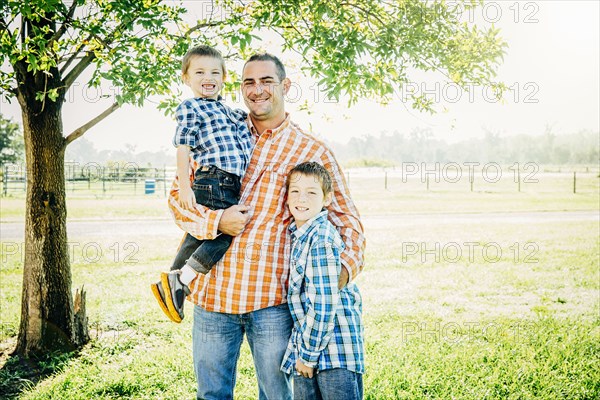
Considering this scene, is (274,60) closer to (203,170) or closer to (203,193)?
(203,170)

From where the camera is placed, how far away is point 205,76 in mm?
2939

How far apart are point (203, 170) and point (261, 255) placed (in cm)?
61

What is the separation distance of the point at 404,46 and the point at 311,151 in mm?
1976

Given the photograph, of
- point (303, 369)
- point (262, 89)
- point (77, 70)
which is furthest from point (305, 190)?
point (77, 70)

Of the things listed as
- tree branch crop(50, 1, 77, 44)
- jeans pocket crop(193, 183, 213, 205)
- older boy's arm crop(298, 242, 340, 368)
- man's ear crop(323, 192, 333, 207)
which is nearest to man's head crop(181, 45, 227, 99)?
jeans pocket crop(193, 183, 213, 205)

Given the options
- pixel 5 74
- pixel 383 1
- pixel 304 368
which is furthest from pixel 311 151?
pixel 5 74

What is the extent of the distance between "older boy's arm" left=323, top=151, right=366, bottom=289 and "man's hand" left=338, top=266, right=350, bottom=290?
0.04m

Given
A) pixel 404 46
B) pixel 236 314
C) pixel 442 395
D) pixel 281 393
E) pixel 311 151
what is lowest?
pixel 442 395

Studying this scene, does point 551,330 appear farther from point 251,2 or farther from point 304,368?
point 251,2

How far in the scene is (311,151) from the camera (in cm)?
266

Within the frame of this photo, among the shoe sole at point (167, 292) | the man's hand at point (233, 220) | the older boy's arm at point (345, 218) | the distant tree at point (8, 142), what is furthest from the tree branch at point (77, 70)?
the distant tree at point (8, 142)

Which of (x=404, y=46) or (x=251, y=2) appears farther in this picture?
(x=251, y=2)

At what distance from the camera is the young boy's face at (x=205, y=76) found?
2943 millimetres

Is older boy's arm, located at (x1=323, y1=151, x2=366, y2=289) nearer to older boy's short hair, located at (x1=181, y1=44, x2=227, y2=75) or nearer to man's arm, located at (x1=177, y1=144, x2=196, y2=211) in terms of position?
man's arm, located at (x1=177, y1=144, x2=196, y2=211)
